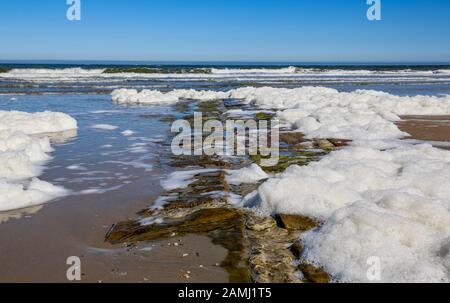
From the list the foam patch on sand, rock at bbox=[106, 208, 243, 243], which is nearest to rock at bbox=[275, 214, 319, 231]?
the foam patch on sand

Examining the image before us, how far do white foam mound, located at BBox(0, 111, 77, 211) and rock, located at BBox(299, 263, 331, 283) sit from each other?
13.4 ft

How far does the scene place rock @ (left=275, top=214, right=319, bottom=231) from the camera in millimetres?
5051

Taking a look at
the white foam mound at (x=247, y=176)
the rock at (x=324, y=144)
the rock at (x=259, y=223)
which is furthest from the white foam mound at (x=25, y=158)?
the rock at (x=324, y=144)

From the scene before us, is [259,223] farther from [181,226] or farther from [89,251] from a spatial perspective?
[89,251]

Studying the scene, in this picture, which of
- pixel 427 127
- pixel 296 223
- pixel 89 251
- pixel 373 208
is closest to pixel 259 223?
pixel 296 223

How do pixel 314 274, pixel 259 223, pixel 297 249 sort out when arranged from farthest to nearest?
pixel 259 223 → pixel 297 249 → pixel 314 274

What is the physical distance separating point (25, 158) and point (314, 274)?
6312 millimetres

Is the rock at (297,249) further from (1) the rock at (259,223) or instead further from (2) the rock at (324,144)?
(2) the rock at (324,144)

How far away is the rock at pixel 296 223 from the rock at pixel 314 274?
945 mm

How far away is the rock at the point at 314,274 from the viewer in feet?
12.8

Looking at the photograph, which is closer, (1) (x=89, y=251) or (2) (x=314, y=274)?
(2) (x=314, y=274)

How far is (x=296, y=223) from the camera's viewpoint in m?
5.11
